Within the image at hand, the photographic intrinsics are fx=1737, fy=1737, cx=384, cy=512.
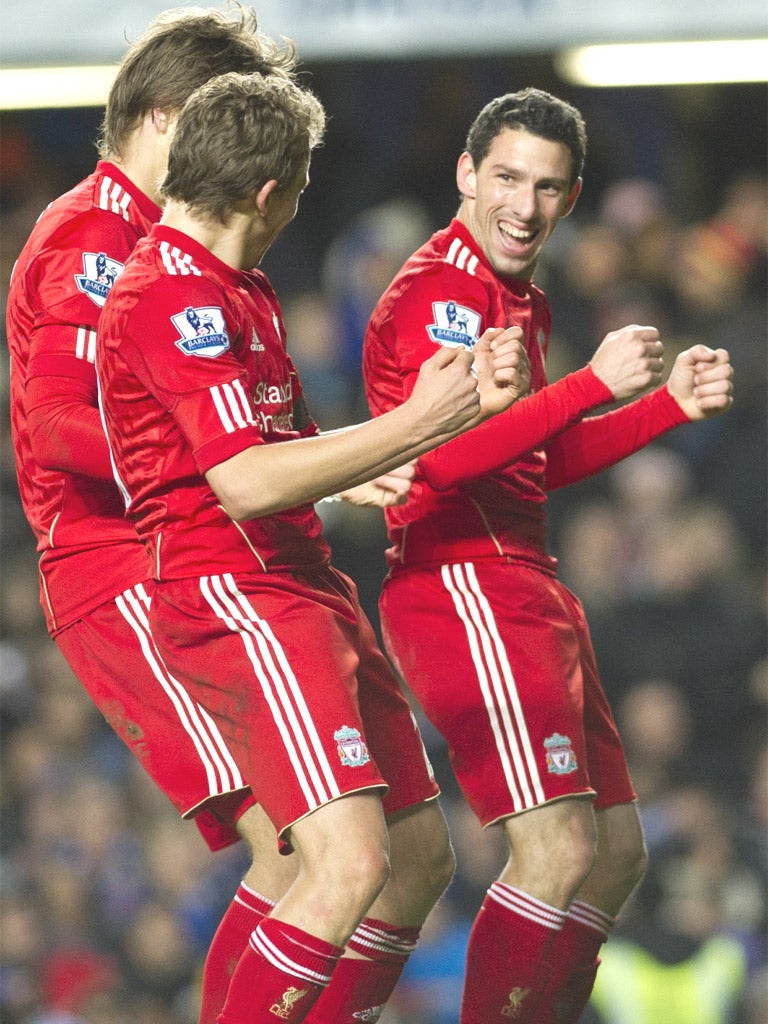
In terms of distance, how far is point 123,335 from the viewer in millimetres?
2957

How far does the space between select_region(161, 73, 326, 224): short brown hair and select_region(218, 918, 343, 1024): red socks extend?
4.07 ft

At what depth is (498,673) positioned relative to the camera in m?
3.49

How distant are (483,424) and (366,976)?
3.60 ft

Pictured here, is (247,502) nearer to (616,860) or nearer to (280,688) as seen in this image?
(280,688)

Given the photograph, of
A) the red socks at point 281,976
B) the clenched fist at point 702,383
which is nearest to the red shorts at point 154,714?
the red socks at point 281,976

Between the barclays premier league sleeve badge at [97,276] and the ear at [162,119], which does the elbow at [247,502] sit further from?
the ear at [162,119]

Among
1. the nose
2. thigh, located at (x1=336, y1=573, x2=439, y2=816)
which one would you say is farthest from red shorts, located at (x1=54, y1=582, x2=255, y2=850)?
the nose

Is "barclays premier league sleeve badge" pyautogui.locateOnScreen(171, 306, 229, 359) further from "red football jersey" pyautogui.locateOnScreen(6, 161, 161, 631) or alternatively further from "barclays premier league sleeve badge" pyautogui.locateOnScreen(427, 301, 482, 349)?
"barclays premier league sleeve badge" pyautogui.locateOnScreen(427, 301, 482, 349)

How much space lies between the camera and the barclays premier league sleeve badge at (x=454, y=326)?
3406 millimetres

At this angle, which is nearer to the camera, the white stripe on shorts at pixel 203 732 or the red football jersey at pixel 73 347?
the white stripe on shorts at pixel 203 732

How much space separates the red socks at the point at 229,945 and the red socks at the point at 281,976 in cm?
38

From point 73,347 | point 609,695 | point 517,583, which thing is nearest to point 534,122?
point 517,583

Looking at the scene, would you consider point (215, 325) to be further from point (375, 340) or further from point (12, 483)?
point (12, 483)

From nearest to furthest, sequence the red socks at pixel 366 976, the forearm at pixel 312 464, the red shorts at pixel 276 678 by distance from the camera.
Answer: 1. the forearm at pixel 312 464
2. the red shorts at pixel 276 678
3. the red socks at pixel 366 976
